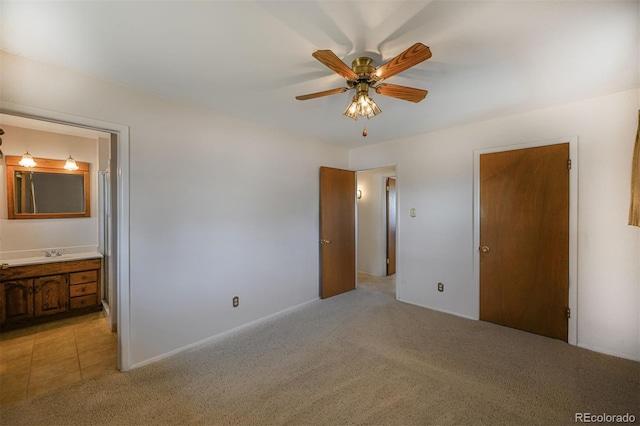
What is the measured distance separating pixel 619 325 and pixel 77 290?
5.97 m

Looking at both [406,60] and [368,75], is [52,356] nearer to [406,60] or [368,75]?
[368,75]

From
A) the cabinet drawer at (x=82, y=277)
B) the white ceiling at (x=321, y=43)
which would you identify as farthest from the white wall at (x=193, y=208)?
the cabinet drawer at (x=82, y=277)

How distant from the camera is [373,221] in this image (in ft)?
17.7

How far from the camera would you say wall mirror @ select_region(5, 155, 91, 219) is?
3281 millimetres

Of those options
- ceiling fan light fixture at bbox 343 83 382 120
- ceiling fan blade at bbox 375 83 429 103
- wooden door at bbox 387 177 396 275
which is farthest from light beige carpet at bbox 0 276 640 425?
wooden door at bbox 387 177 396 275

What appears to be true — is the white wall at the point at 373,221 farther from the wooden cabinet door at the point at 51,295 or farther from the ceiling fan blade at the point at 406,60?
the wooden cabinet door at the point at 51,295

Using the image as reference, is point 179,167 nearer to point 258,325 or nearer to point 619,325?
point 258,325

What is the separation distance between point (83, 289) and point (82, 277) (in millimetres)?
163

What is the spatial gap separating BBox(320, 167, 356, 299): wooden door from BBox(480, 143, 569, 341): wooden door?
6.25 ft

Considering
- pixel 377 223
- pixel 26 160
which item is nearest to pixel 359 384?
pixel 377 223

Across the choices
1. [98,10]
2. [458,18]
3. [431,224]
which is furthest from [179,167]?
[431,224]

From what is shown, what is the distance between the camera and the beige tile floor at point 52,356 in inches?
80.4

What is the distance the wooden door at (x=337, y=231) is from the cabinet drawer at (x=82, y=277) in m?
3.09

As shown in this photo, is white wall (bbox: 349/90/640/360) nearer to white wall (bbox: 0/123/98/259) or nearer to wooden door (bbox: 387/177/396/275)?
wooden door (bbox: 387/177/396/275)
